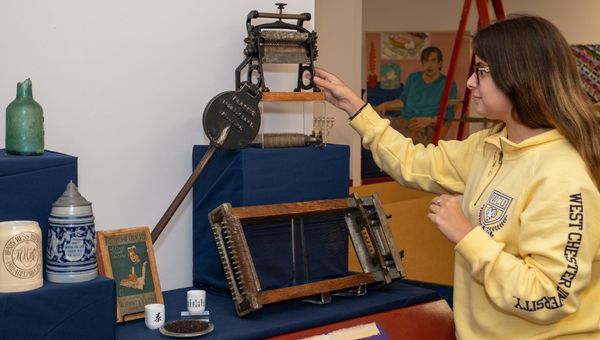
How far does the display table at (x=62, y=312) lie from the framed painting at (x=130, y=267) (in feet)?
0.65

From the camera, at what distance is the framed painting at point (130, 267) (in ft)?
7.11

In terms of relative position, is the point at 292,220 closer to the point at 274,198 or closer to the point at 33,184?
the point at 274,198

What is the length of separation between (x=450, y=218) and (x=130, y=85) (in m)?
1.01

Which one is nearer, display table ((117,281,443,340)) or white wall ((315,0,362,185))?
display table ((117,281,443,340))

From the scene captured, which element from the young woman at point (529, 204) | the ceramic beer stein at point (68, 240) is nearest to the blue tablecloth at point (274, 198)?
the young woman at point (529, 204)

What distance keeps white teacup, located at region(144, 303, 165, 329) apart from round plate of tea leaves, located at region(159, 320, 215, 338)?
1.0 inches

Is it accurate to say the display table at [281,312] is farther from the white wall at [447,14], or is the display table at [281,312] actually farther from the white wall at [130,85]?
the white wall at [447,14]

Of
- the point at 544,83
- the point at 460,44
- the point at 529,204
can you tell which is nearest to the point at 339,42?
the point at 460,44

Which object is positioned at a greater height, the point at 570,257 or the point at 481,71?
the point at 481,71

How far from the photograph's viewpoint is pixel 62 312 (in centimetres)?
187

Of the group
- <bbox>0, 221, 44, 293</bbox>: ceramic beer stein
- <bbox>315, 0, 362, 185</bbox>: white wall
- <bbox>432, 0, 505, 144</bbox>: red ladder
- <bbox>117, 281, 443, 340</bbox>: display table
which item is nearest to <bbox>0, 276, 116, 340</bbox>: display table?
<bbox>0, 221, 44, 293</bbox>: ceramic beer stein

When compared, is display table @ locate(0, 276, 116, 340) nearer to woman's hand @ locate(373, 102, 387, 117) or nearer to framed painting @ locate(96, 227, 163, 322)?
framed painting @ locate(96, 227, 163, 322)

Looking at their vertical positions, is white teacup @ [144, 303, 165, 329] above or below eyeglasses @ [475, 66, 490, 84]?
below

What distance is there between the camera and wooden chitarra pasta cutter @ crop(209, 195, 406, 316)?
2244 millimetres
